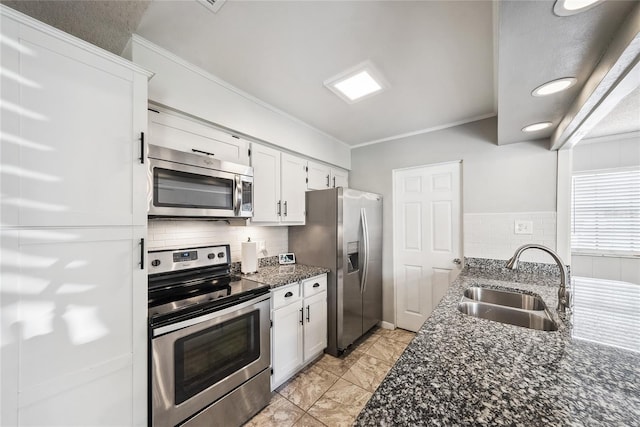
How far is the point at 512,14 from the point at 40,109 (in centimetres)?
183

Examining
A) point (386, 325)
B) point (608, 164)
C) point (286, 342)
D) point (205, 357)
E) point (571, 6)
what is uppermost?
point (571, 6)

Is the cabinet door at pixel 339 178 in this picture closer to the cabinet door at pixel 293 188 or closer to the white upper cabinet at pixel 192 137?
the cabinet door at pixel 293 188

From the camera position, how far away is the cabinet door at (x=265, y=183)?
7.34 ft

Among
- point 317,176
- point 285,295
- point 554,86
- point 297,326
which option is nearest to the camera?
point 554,86

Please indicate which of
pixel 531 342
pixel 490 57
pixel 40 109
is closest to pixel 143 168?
pixel 40 109

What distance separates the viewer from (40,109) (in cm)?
99

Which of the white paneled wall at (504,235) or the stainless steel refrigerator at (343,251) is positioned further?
the stainless steel refrigerator at (343,251)

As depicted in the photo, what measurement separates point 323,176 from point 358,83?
4.20 feet

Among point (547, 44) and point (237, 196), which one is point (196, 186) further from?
point (547, 44)

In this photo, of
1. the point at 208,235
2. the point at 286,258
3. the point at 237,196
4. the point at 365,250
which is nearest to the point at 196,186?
the point at 237,196

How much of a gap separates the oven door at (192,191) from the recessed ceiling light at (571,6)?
1907 millimetres

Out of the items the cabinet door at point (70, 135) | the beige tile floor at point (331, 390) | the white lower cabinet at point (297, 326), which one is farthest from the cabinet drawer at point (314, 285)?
the cabinet door at point (70, 135)

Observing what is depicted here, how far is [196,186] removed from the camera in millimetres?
1750

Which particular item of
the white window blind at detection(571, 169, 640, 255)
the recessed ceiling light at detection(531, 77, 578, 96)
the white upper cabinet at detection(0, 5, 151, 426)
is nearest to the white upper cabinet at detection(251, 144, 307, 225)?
the white upper cabinet at detection(0, 5, 151, 426)
